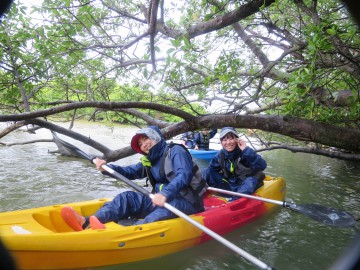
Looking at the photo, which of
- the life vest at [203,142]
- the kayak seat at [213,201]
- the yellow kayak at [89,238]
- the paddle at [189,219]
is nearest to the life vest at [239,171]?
the kayak seat at [213,201]

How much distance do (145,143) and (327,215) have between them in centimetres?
302

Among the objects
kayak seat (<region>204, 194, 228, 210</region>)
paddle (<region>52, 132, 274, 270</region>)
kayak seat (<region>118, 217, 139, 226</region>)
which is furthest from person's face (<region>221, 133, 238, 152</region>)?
kayak seat (<region>118, 217, 139, 226</region>)

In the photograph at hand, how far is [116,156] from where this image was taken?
4.38 m

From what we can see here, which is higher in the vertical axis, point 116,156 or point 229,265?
point 116,156

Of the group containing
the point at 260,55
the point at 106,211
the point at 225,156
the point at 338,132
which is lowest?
the point at 106,211

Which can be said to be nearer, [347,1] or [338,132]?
[347,1]

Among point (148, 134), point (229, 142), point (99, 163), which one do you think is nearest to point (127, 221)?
point (99, 163)

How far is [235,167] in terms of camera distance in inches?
213

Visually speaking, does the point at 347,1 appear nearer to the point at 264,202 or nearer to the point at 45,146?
the point at 264,202

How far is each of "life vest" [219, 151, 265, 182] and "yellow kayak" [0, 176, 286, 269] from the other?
3.60ft

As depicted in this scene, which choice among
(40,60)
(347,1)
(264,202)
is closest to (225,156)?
(264,202)

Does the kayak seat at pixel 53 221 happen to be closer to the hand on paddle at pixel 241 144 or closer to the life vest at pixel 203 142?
the hand on paddle at pixel 241 144

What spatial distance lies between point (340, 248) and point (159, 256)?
2.69m

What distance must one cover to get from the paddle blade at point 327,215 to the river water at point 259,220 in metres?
0.33
